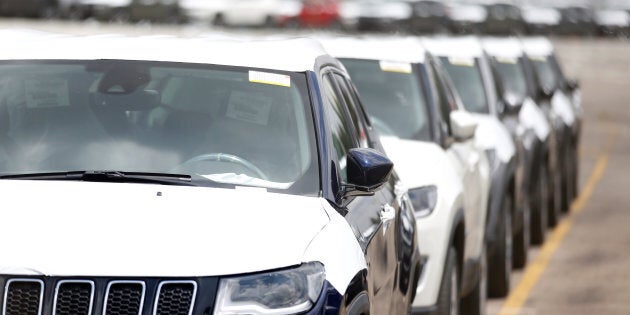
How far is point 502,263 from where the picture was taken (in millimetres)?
13664

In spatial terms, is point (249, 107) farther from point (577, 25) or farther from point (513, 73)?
point (577, 25)

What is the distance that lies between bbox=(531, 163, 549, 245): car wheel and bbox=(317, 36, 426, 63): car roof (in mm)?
5462

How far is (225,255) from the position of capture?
571 centimetres

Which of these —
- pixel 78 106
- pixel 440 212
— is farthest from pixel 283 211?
pixel 440 212

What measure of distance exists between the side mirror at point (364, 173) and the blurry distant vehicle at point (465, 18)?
2746 inches

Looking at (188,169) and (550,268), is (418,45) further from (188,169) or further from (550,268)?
(188,169)

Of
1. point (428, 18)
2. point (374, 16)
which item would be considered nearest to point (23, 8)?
point (374, 16)

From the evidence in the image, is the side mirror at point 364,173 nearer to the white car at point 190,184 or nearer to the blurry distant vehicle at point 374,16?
the white car at point 190,184

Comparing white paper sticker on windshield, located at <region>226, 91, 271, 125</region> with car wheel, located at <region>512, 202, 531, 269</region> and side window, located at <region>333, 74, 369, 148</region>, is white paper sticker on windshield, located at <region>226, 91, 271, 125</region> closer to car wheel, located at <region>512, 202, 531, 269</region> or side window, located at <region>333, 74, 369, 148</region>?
side window, located at <region>333, 74, 369, 148</region>

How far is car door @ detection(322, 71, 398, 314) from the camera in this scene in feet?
22.1

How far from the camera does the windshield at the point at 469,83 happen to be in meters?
15.2

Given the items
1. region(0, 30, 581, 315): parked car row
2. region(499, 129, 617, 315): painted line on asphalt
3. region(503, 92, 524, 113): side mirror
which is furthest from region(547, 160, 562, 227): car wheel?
region(0, 30, 581, 315): parked car row

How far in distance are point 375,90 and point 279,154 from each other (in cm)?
506

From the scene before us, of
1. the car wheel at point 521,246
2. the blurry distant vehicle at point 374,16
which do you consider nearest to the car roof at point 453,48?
the car wheel at point 521,246
